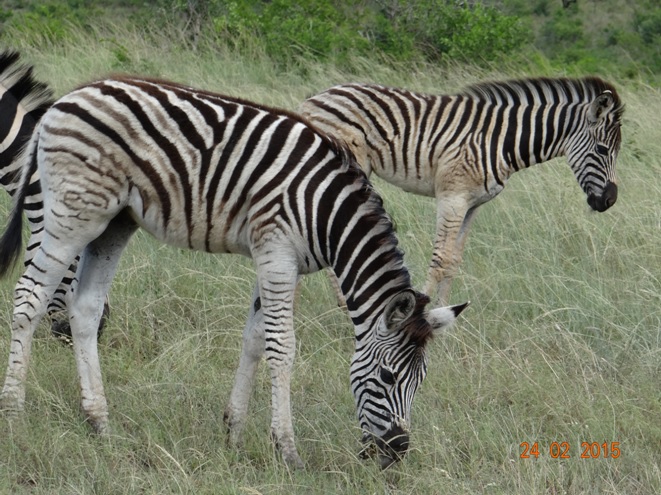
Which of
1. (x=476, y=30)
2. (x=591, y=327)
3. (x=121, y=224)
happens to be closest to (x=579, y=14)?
(x=476, y=30)

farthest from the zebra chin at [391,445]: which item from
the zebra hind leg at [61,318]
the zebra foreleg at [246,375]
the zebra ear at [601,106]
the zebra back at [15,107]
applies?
the zebra ear at [601,106]

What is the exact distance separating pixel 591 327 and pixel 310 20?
26.5ft

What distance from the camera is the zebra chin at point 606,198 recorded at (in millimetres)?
7418

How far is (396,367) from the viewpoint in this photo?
4.43 metres

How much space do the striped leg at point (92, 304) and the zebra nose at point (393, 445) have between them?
153cm

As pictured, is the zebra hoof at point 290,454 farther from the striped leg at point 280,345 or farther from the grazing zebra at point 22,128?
the grazing zebra at point 22,128

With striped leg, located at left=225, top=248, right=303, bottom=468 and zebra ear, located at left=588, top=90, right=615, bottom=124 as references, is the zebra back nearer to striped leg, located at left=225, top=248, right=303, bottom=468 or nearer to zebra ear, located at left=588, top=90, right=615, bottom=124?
striped leg, located at left=225, top=248, right=303, bottom=468

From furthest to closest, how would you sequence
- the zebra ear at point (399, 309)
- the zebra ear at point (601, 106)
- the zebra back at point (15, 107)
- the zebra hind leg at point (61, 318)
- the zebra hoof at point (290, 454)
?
the zebra ear at point (601, 106), the zebra back at point (15, 107), the zebra hind leg at point (61, 318), the zebra hoof at point (290, 454), the zebra ear at point (399, 309)

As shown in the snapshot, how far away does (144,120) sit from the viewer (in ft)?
15.7

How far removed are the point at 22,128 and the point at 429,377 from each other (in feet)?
9.85

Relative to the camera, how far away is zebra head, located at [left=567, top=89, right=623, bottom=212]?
7410 mm

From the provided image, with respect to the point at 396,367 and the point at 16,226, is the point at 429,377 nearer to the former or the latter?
the point at 396,367
